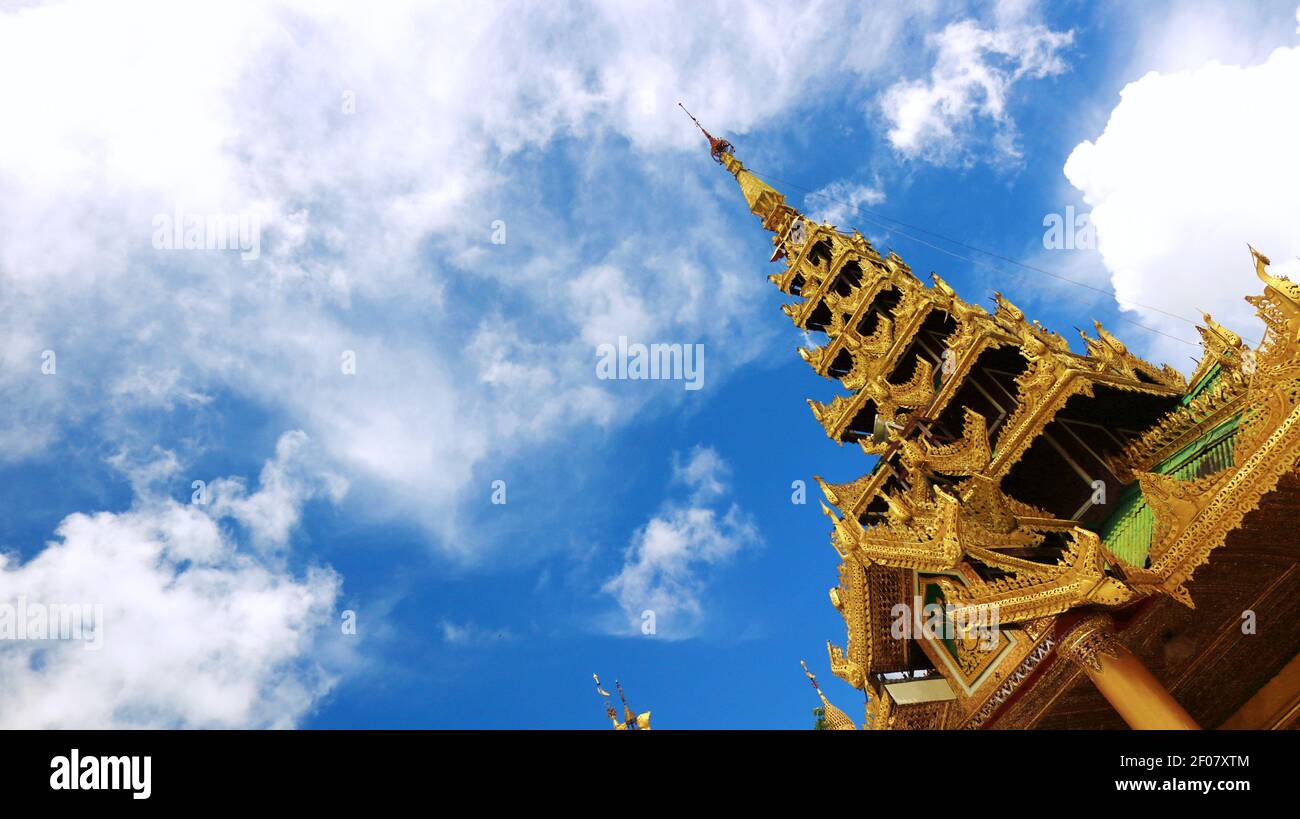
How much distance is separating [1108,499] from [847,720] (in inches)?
312

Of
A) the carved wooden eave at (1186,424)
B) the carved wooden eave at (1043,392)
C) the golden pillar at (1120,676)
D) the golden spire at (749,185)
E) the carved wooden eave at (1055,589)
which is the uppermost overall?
the golden spire at (749,185)

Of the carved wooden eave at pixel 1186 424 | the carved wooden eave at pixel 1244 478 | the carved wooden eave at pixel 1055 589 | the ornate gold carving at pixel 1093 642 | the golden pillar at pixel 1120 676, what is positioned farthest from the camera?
the carved wooden eave at pixel 1186 424

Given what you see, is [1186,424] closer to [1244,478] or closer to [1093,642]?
[1244,478]

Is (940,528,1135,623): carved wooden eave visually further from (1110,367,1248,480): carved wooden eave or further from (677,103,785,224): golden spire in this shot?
(677,103,785,224): golden spire

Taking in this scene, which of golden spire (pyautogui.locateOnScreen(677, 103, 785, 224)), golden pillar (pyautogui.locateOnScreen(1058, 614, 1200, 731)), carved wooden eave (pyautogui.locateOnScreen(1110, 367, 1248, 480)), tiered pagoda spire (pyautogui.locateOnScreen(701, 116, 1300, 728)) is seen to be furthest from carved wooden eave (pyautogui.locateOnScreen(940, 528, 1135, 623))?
golden spire (pyautogui.locateOnScreen(677, 103, 785, 224))

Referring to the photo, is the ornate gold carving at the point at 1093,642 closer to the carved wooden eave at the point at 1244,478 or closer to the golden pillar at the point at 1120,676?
the golden pillar at the point at 1120,676

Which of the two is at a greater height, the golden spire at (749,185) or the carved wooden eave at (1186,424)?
the golden spire at (749,185)

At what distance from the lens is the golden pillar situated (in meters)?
9.45

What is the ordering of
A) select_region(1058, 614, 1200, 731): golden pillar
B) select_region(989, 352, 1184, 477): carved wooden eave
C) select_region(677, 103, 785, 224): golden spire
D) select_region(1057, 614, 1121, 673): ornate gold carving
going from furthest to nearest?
select_region(677, 103, 785, 224): golden spire, select_region(989, 352, 1184, 477): carved wooden eave, select_region(1057, 614, 1121, 673): ornate gold carving, select_region(1058, 614, 1200, 731): golden pillar

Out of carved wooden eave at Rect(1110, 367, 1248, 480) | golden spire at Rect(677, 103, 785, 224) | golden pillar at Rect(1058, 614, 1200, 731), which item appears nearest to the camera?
golden pillar at Rect(1058, 614, 1200, 731)

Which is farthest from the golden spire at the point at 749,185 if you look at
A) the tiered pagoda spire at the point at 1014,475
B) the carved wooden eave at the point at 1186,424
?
the carved wooden eave at the point at 1186,424

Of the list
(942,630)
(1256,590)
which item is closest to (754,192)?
(942,630)

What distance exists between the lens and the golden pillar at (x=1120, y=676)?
31.0 ft

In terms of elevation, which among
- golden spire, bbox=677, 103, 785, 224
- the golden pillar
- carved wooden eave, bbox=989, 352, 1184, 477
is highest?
golden spire, bbox=677, 103, 785, 224
